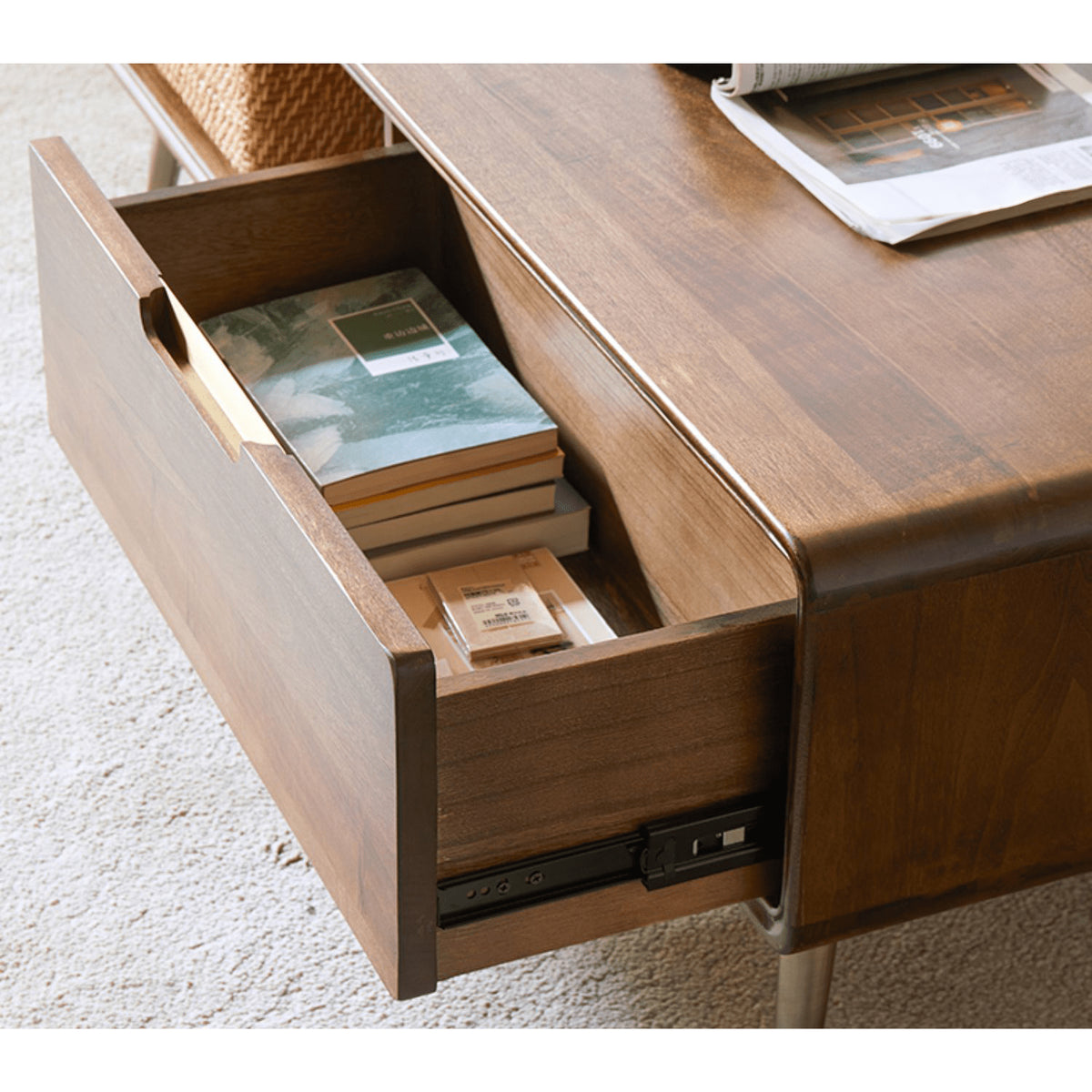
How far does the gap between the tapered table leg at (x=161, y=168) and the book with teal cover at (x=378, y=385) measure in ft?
1.67

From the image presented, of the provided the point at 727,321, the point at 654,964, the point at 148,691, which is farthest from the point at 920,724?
the point at 148,691

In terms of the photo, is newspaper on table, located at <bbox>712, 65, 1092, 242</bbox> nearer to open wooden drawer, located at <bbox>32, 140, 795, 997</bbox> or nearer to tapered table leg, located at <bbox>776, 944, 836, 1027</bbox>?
open wooden drawer, located at <bbox>32, 140, 795, 997</bbox>

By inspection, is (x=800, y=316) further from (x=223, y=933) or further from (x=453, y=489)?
(x=223, y=933)

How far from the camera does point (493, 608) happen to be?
1011 mm

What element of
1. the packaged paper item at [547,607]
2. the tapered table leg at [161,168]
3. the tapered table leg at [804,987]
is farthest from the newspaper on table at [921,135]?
the tapered table leg at [161,168]

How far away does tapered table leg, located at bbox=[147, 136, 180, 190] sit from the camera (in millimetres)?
1622

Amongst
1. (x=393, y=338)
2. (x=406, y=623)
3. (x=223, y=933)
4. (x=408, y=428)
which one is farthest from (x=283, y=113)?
(x=406, y=623)

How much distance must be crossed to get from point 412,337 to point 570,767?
0.48 metres

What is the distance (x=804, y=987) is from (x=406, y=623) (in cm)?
35

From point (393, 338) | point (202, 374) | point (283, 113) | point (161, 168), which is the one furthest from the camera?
point (161, 168)

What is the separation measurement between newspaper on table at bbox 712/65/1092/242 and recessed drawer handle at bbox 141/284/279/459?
0.35m

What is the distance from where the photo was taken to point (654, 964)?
1.03 m

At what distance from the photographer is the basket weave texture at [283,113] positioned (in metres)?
1.31

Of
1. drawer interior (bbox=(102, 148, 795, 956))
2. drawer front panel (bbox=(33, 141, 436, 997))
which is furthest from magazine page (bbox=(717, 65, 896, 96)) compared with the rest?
drawer front panel (bbox=(33, 141, 436, 997))
